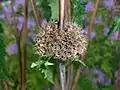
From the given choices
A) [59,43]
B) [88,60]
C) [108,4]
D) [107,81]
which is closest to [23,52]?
[59,43]

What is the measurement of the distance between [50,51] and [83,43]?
4.3 inches

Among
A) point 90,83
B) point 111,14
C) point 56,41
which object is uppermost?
point 56,41

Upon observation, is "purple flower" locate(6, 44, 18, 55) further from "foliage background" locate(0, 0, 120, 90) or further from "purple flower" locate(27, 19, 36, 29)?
"purple flower" locate(27, 19, 36, 29)

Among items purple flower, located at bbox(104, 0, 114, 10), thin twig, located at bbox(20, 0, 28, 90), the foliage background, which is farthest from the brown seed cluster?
purple flower, located at bbox(104, 0, 114, 10)

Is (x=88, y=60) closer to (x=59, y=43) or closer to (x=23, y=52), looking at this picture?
(x=23, y=52)

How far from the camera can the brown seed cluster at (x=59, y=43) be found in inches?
36.8

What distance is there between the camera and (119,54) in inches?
77.8

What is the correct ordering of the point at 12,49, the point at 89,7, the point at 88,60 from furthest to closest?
the point at 89,7
the point at 88,60
the point at 12,49

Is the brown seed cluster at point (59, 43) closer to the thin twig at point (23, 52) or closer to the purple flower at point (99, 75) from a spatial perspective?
the thin twig at point (23, 52)

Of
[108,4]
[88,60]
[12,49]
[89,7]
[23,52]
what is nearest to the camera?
[23,52]

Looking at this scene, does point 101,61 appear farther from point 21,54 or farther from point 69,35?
point 69,35

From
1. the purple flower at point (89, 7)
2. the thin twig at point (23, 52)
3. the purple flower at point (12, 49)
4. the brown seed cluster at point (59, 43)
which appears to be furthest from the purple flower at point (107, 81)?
the brown seed cluster at point (59, 43)

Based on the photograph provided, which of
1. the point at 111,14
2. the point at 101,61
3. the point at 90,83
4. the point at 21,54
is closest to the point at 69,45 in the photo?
the point at 21,54

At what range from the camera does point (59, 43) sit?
938 mm
